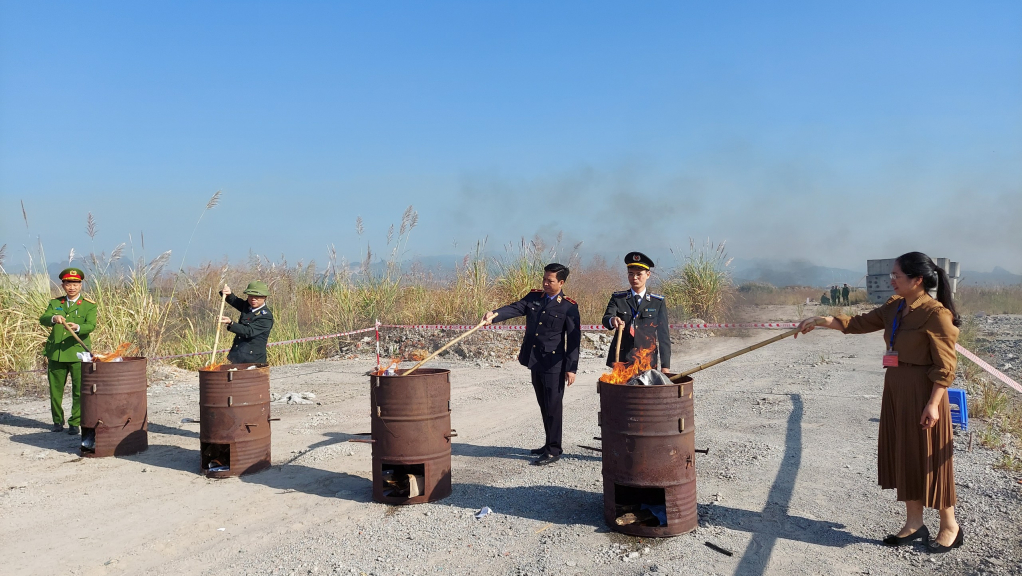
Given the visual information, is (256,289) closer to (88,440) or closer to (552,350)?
(88,440)

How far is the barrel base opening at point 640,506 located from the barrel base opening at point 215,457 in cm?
352

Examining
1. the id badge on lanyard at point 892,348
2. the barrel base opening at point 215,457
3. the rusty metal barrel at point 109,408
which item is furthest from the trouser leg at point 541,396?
the rusty metal barrel at point 109,408

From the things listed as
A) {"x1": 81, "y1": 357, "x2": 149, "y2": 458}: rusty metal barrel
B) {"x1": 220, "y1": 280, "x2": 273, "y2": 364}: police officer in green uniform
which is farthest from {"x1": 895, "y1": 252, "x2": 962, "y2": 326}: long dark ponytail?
{"x1": 81, "y1": 357, "x2": 149, "y2": 458}: rusty metal barrel

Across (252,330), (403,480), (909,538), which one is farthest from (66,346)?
(909,538)

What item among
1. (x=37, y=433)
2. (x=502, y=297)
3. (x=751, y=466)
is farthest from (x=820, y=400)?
(x=37, y=433)

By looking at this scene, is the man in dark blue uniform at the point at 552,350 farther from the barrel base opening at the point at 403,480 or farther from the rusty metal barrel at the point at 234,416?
the rusty metal barrel at the point at 234,416

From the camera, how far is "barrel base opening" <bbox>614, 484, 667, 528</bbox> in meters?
4.66

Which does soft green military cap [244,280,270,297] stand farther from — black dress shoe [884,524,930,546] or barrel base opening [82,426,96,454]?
black dress shoe [884,524,930,546]

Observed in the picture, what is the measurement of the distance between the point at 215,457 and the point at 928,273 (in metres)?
5.88

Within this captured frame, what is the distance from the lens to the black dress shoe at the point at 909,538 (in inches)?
171

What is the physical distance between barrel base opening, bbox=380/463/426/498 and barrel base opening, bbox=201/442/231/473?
1.69m

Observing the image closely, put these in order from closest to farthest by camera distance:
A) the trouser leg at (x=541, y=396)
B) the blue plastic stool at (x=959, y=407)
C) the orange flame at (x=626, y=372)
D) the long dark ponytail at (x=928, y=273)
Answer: the long dark ponytail at (x=928, y=273)
the orange flame at (x=626, y=372)
the trouser leg at (x=541, y=396)
the blue plastic stool at (x=959, y=407)

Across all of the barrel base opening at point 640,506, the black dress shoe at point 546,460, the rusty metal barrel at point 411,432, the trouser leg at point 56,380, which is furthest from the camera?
the trouser leg at point 56,380

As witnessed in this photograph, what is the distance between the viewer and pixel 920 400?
166 inches
